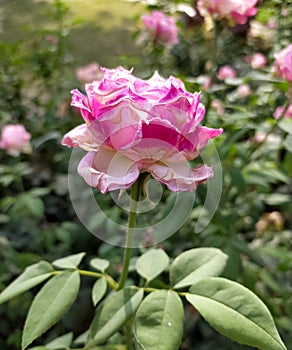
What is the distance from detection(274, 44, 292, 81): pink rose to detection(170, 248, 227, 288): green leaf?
1.47 ft

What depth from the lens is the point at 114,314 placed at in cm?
68

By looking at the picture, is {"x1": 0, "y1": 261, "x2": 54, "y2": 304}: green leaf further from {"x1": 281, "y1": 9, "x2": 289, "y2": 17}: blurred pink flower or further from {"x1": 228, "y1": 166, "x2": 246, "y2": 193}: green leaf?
{"x1": 281, "y1": 9, "x2": 289, "y2": 17}: blurred pink flower

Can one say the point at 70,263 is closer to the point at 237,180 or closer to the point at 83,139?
the point at 83,139

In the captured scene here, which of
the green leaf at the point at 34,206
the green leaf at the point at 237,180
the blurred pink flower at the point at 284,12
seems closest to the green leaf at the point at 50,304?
the green leaf at the point at 237,180


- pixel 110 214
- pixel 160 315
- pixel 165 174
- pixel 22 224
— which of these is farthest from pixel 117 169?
pixel 22 224

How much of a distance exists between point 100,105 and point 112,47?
357 cm

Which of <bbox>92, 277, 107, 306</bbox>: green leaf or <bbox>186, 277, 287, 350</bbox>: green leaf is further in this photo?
<bbox>92, 277, 107, 306</bbox>: green leaf

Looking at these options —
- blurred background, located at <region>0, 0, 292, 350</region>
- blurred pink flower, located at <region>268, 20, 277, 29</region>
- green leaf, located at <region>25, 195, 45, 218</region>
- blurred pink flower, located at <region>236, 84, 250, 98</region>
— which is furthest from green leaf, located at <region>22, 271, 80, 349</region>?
blurred pink flower, located at <region>268, 20, 277, 29</region>

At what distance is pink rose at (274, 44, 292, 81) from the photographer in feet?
3.46

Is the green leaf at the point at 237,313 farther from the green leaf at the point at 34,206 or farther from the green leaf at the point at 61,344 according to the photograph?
the green leaf at the point at 34,206

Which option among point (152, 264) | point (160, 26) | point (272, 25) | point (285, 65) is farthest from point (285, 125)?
point (272, 25)

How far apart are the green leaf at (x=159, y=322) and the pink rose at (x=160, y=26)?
43.8 inches

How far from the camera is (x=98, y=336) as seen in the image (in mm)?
669

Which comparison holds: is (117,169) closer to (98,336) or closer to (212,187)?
(98,336)
